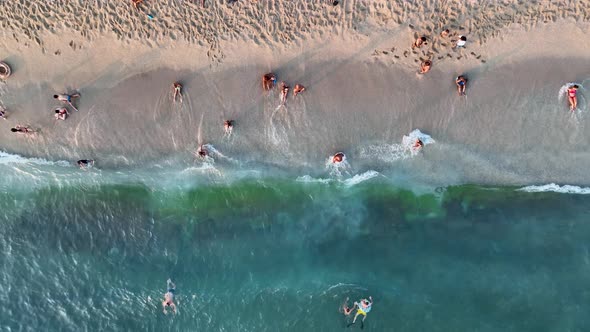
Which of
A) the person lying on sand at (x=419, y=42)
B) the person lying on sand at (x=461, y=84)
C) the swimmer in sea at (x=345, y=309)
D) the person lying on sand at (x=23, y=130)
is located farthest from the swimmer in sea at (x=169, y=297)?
the person lying on sand at (x=461, y=84)

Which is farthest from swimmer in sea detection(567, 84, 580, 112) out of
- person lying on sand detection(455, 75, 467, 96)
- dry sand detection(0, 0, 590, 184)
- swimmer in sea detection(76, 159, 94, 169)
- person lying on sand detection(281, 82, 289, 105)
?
swimmer in sea detection(76, 159, 94, 169)

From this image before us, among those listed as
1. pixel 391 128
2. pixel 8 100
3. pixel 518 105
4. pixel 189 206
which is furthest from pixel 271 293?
pixel 8 100

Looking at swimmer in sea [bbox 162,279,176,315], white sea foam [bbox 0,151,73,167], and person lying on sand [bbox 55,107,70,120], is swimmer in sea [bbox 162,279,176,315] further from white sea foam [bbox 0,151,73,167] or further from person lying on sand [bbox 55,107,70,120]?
person lying on sand [bbox 55,107,70,120]

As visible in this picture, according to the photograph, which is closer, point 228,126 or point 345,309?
point 228,126

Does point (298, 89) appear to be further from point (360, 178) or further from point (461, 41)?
point (461, 41)

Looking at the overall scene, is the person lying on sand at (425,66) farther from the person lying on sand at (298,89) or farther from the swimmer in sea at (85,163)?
the swimmer in sea at (85,163)

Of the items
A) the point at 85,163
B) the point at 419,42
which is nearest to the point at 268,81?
the point at 419,42
